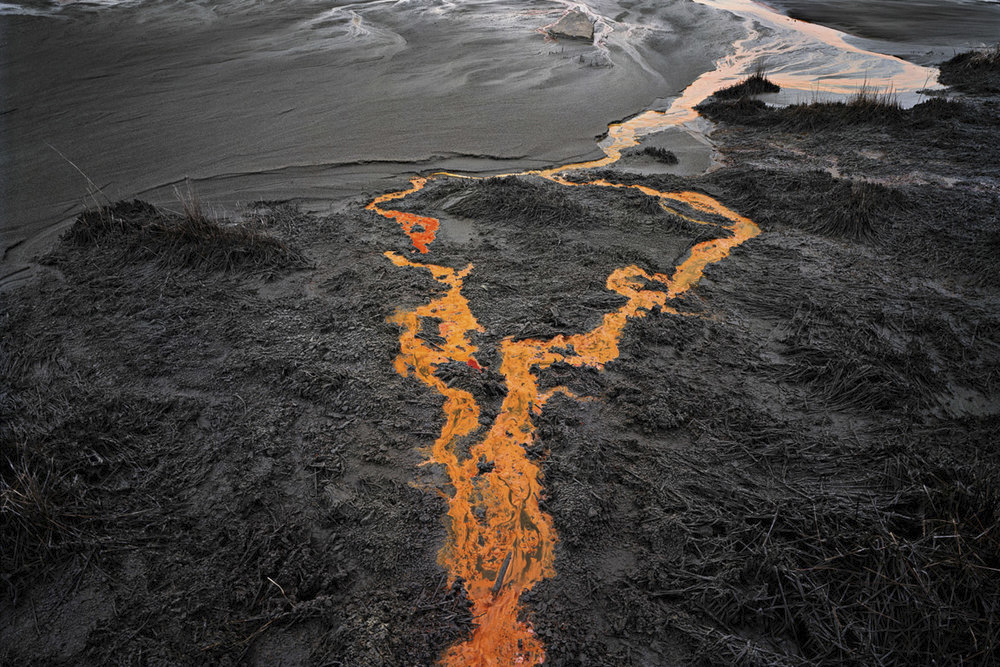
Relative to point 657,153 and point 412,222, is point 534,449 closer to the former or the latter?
point 412,222

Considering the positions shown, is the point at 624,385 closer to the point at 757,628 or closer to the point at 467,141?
the point at 757,628

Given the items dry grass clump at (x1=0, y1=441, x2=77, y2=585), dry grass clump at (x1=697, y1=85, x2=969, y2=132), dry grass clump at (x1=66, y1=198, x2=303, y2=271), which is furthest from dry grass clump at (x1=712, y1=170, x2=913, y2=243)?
dry grass clump at (x1=0, y1=441, x2=77, y2=585)

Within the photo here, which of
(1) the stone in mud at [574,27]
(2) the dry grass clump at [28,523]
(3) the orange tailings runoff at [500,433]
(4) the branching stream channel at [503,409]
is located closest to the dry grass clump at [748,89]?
(1) the stone in mud at [574,27]

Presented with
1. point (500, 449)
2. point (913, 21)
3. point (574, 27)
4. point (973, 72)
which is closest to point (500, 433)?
point (500, 449)

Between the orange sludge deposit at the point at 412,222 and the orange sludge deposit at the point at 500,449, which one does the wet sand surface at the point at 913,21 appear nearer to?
the orange sludge deposit at the point at 500,449

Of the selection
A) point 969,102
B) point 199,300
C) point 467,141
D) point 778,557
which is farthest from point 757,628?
point 969,102

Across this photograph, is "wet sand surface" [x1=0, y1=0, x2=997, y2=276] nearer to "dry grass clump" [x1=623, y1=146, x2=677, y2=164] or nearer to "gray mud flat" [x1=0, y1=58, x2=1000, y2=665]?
"dry grass clump" [x1=623, y1=146, x2=677, y2=164]
